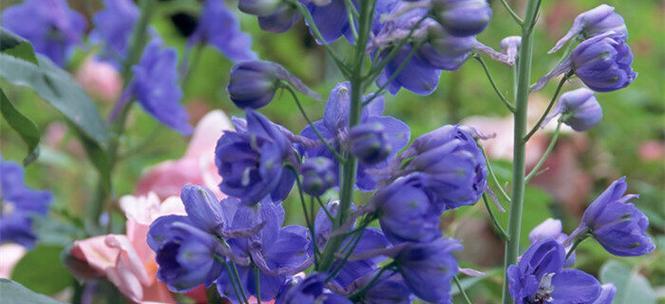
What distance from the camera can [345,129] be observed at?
1.38ft

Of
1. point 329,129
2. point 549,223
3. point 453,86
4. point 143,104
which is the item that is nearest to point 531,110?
point 453,86

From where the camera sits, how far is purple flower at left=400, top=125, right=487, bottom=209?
38 centimetres

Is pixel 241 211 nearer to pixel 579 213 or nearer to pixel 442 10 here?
pixel 442 10

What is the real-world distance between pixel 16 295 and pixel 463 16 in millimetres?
236

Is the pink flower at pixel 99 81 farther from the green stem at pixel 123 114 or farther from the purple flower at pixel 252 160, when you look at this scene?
the purple flower at pixel 252 160

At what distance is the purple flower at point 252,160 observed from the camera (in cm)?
38

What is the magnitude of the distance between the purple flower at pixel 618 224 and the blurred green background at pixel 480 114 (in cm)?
31

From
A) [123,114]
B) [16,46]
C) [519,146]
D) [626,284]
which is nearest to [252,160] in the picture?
[519,146]

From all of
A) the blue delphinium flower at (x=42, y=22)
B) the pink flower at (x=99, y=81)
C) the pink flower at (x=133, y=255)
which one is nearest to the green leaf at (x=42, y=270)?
the pink flower at (x=133, y=255)

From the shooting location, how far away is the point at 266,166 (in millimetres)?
377

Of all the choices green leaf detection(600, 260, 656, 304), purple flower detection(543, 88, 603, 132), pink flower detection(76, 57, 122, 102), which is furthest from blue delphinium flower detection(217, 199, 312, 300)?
pink flower detection(76, 57, 122, 102)

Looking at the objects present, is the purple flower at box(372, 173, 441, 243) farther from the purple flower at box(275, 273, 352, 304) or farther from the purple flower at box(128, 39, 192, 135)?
the purple flower at box(128, 39, 192, 135)

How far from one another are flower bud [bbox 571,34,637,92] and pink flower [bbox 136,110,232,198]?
252 mm

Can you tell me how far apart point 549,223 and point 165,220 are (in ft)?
0.64
